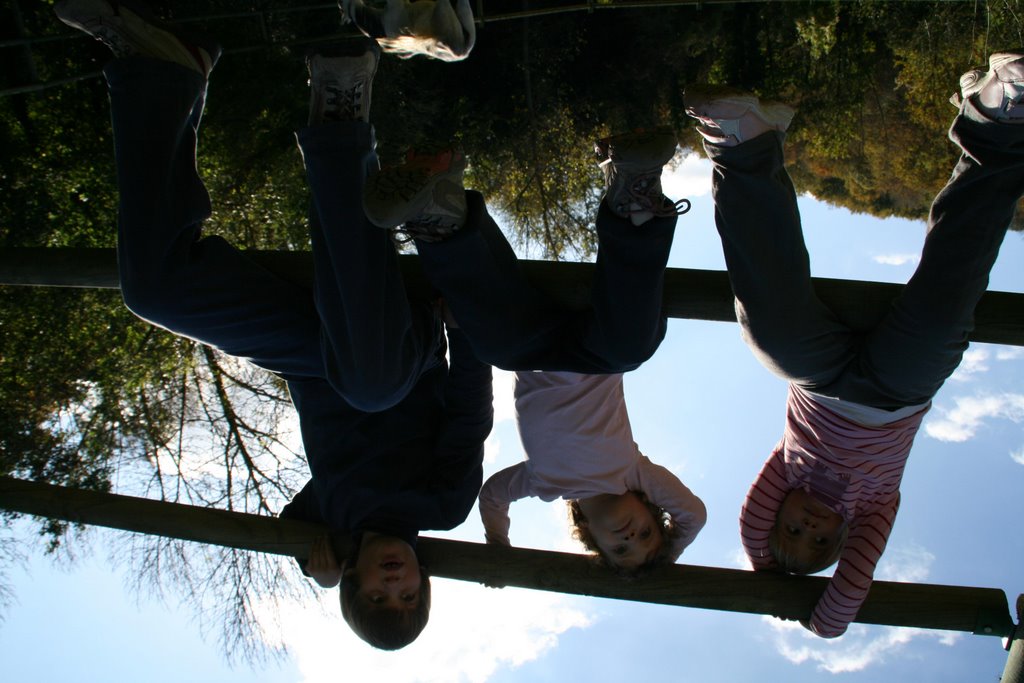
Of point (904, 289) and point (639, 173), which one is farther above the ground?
point (639, 173)

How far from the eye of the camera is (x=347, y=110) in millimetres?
1898

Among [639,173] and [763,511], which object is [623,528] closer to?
[763,511]

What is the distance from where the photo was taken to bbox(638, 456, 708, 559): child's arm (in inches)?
104

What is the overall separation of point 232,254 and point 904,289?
72.4 inches

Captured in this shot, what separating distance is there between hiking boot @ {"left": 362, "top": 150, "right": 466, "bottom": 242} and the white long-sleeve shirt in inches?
39.6

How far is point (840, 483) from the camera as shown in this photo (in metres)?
2.36

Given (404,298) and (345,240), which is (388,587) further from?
(345,240)

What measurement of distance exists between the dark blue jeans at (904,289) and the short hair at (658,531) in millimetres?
824

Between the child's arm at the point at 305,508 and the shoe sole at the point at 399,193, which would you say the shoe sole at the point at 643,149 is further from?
the child's arm at the point at 305,508

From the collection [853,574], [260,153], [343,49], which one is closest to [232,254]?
[343,49]

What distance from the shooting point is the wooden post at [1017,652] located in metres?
2.33

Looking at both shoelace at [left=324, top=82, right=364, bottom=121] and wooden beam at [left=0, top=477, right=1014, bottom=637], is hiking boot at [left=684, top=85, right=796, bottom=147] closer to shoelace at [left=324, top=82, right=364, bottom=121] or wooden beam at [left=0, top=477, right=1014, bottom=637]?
shoelace at [left=324, top=82, right=364, bottom=121]

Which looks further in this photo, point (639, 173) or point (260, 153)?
point (260, 153)

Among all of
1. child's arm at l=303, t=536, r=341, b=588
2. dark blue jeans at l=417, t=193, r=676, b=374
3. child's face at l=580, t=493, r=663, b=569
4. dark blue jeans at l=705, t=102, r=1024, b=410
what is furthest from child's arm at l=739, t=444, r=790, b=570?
child's arm at l=303, t=536, r=341, b=588
